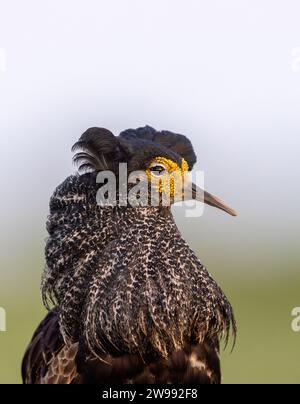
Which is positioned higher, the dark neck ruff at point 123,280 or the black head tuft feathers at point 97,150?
the black head tuft feathers at point 97,150

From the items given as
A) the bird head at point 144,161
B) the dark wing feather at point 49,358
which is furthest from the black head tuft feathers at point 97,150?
the dark wing feather at point 49,358

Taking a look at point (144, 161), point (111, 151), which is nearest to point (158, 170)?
point (144, 161)

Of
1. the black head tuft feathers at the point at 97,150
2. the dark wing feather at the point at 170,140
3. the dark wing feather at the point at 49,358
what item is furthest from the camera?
the dark wing feather at the point at 170,140

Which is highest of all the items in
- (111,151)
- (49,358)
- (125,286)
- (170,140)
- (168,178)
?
(170,140)

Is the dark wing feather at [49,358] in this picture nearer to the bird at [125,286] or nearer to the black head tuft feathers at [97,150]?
the bird at [125,286]

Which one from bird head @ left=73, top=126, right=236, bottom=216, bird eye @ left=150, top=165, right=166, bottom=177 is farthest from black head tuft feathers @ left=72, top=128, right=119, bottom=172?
bird eye @ left=150, top=165, right=166, bottom=177

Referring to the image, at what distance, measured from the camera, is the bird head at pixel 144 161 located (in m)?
6.86

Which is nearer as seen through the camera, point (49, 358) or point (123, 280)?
point (123, 280)

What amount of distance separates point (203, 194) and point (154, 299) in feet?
3.05

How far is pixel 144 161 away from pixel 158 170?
0.12m

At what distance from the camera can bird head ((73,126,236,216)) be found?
6859 mm

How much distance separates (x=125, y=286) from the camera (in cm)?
658

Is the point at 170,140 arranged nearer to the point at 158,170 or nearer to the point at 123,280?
the point at 158,170

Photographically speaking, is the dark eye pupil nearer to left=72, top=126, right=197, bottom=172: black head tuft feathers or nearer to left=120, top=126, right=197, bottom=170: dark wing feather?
left=72, top=126, right=197, bottom=172: black head tuft feathers
